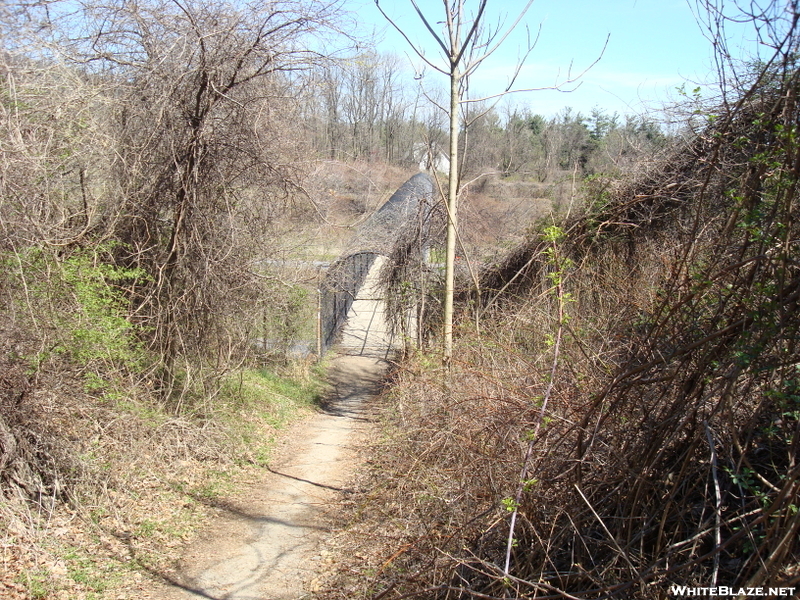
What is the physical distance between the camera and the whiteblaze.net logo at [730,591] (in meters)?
2.59

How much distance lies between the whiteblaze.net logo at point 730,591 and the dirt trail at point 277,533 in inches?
136

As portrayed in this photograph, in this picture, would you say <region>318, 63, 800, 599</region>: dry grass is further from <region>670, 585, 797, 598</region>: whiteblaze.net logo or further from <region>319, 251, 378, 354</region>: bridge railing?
<region>319, 251, 378, 354</region>: bridge railing

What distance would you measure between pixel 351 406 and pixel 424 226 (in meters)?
4.10

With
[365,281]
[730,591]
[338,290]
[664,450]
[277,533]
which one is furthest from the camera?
[365,281]

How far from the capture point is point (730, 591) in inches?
113

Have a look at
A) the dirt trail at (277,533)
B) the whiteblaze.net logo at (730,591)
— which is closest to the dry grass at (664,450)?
the whiteblaze.net logo at (730,591)

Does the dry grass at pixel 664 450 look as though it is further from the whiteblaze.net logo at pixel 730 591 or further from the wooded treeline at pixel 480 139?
the wooded treeline at pixel 480 139

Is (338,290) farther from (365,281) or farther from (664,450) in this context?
(664,450)

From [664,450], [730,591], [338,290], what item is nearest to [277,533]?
[664,450]

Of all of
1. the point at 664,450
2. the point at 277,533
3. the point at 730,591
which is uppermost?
the point at 664,450

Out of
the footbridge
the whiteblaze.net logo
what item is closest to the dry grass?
the whiteblaze.net logo

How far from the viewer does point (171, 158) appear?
8.34 metres

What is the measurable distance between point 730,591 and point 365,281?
15394 millimetres

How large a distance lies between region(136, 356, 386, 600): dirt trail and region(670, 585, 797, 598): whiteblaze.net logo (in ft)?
11.3
